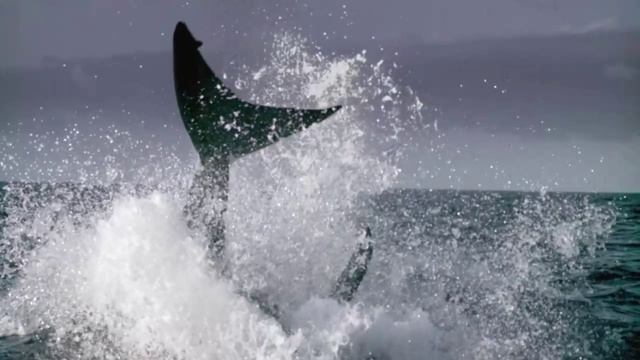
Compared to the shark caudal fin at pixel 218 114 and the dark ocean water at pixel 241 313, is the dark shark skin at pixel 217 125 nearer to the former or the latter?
the shark caudal fin at pixel 218 114

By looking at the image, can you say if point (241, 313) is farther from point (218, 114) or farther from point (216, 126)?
point (218, 114)

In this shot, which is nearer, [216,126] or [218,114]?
[218,114]

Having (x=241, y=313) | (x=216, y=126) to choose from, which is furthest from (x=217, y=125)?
(x=241, y=313)

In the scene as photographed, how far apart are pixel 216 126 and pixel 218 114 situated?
24cm

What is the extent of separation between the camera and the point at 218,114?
→ 9484mm

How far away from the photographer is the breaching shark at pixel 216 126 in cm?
894

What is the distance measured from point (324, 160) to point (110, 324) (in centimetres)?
499

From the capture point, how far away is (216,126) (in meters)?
9.65

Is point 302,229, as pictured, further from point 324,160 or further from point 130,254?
point 130,254

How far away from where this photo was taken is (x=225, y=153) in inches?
388

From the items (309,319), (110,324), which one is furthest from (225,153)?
(110,324)

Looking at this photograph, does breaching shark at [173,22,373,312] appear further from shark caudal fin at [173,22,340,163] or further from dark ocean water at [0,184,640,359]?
dark ocean water at [0,184,640,359]

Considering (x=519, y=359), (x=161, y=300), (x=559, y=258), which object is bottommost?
(x=559, y=258)

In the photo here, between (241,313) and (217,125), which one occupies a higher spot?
(217,125)
